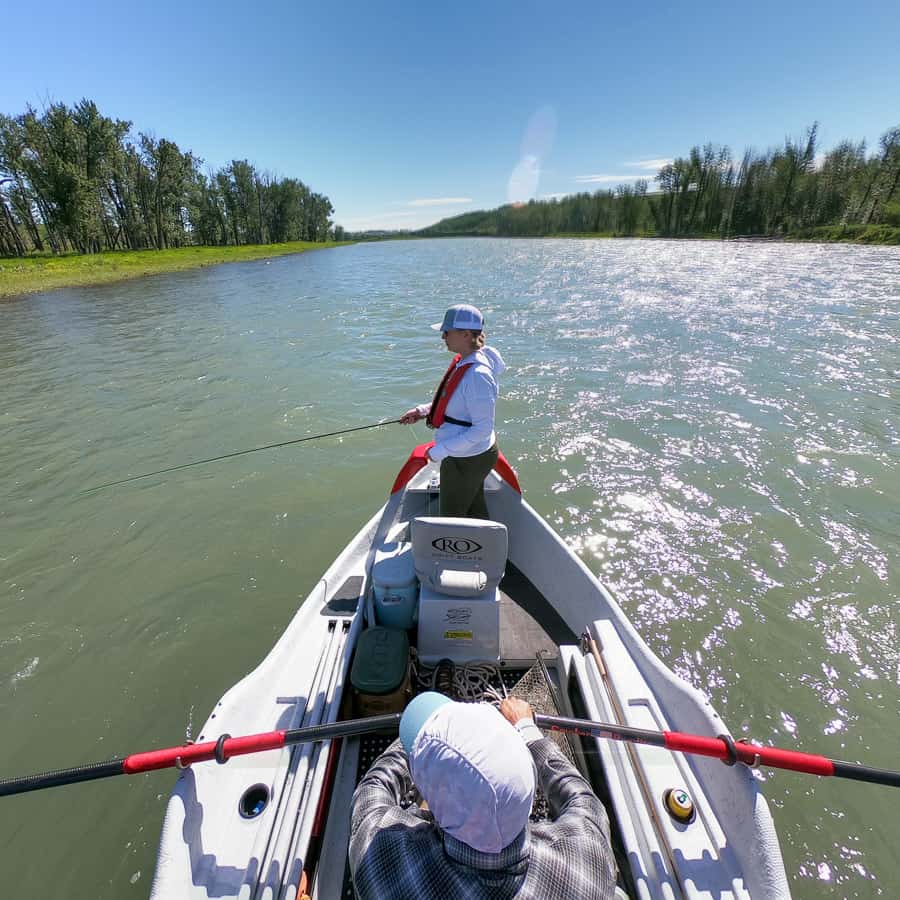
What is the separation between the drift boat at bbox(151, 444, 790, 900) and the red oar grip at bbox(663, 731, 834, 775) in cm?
11

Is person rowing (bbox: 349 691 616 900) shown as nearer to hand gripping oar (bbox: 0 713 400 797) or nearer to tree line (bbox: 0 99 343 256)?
hand gripping oar (bbox: 0 713 400 797)

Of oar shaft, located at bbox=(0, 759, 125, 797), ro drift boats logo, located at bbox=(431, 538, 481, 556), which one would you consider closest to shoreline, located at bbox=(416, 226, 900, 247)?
ro drift boats logo, located at bbox=(431, 538, 481, 556)

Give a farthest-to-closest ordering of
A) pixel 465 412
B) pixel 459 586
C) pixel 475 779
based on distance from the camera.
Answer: pixel 465 412, pixel 459 586, pixel 475 779

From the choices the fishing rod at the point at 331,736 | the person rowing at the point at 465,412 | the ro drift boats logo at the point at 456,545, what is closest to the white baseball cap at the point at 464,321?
the person rowing at the point at 465,412

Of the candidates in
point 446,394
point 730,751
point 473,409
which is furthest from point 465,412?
point 730,751

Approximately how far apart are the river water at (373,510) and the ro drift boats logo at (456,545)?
2787 millimetres

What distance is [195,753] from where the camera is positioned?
7.10ft

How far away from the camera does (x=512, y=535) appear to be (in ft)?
15.7

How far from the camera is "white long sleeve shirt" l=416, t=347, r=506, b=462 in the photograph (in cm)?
355

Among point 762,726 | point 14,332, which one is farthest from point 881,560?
point 14,332

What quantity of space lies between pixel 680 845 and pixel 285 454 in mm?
8227

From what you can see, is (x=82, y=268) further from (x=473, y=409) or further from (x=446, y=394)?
(x=473, y=409)

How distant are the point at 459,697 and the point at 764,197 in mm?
94254

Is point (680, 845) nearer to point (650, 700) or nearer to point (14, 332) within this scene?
point (650, 700)
